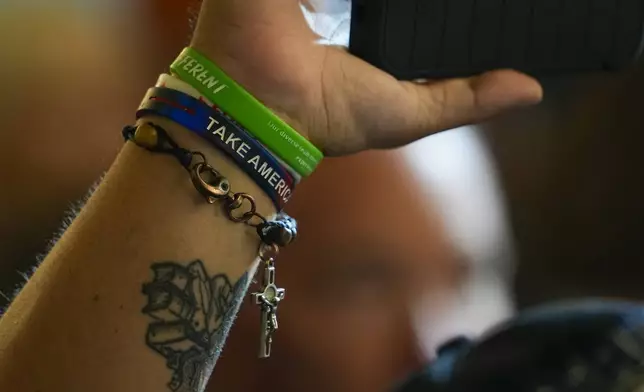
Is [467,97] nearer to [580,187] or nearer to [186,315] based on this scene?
[186,315]

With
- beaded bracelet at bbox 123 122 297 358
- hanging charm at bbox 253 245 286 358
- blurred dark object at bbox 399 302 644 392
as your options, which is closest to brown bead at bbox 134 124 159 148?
beaded bracelet at bbox 123 122 297 358

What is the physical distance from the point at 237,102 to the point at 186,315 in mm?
130

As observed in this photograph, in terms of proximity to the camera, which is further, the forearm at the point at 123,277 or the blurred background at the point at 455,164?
the blurred background at the point at 455,164

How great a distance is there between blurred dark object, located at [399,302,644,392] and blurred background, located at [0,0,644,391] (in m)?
0.22

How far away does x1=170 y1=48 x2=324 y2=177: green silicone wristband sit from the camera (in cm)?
44

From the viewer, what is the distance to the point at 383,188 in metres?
0.99

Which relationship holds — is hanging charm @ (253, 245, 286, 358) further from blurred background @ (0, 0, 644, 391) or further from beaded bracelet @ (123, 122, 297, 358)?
blurred background @ (0, 0, 644, 391)

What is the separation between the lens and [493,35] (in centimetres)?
48

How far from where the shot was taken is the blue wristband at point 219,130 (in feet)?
1.43

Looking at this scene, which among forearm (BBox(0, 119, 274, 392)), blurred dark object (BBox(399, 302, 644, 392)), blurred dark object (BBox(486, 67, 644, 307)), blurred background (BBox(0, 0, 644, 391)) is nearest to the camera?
forearm (BBox(0, 119, 274, 392))

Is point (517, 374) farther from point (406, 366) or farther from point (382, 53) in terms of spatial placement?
point (406, 366)

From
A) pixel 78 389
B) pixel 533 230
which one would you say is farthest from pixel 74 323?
pixel 533 230

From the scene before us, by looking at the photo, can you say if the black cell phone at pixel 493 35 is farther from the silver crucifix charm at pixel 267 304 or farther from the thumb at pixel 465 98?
the silver crucifix charm at pixel 267 304

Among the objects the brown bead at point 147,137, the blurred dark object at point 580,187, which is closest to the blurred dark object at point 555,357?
the brown bead at point 147,137
